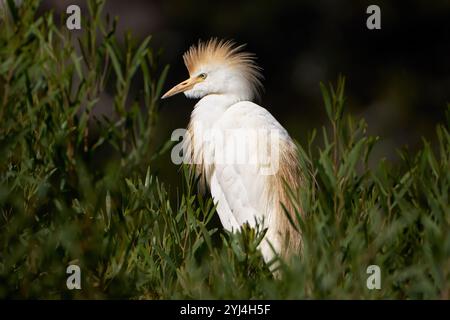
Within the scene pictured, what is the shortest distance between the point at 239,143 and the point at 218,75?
1.28 ft

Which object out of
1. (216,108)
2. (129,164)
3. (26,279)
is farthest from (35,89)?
(216,108)

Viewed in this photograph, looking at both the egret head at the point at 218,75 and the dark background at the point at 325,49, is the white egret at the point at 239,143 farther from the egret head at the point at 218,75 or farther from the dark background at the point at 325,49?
the dark background at the point at 325,49

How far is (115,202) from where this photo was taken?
1.90 metres

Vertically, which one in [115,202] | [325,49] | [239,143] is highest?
[325,49]

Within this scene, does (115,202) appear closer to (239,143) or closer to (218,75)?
(239,143)

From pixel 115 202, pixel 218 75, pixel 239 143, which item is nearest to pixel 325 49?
pixel 218 75

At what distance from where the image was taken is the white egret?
11.1 feet

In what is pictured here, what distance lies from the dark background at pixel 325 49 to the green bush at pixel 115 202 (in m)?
4.02

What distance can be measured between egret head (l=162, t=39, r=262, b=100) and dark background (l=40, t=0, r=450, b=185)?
2332 mm

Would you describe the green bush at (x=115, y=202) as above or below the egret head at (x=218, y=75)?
below

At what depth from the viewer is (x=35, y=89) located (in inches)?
77.6

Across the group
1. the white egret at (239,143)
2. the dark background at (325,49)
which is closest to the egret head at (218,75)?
the white egret at (239,143)

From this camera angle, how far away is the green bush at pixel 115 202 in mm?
1881
